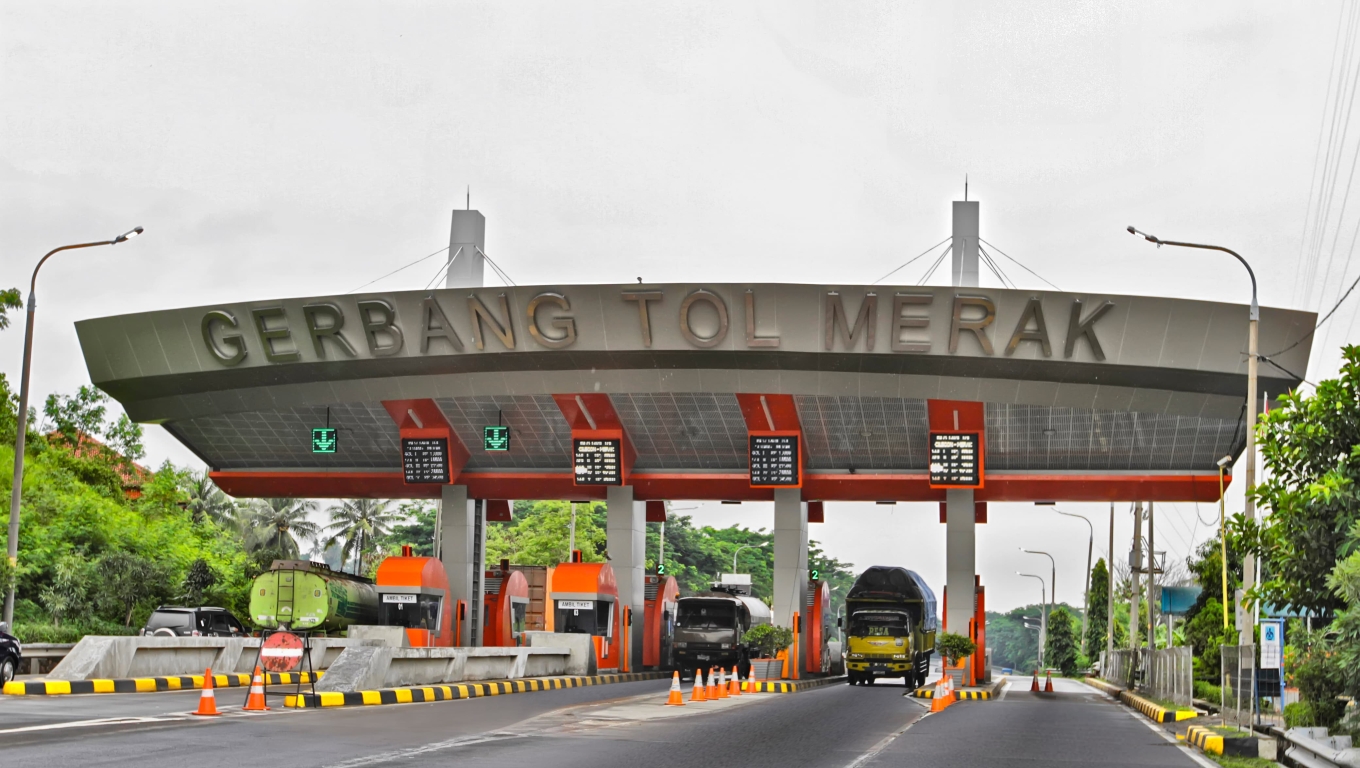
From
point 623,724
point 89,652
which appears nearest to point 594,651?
point 89,652

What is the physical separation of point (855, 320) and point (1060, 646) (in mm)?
71406

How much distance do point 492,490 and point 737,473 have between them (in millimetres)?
7273

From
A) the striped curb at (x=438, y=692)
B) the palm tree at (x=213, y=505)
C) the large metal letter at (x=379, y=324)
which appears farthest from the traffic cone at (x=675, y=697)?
the palm tree at (x=213, y=505)

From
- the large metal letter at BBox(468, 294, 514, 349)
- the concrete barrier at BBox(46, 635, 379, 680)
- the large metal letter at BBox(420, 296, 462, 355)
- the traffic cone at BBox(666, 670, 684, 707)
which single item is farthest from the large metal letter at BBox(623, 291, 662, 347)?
the traffic cone at BBox(666, 670, 684, 707)

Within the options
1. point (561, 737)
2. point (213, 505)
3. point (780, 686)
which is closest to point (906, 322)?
point (780, 686)

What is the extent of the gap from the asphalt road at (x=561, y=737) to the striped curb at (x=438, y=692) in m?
0.71

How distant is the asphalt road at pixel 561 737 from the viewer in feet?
37.1

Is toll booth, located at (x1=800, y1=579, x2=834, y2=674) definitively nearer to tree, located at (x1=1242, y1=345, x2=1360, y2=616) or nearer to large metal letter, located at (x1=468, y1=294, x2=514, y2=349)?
large metal letter, located at (x1=468, y1=294, x2=514, y2=349)

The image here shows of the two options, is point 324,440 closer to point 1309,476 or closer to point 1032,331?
Answer: point 1032,331

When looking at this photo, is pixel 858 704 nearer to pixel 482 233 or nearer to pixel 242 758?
pixel 242 758

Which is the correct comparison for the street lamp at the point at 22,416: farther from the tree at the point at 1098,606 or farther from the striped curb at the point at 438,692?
the tree at the point at 1098,606

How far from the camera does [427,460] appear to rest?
3794 cm

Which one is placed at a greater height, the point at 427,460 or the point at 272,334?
the point at 272,334

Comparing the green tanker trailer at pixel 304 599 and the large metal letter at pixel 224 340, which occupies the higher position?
the large metal letter at pixel 224 340
